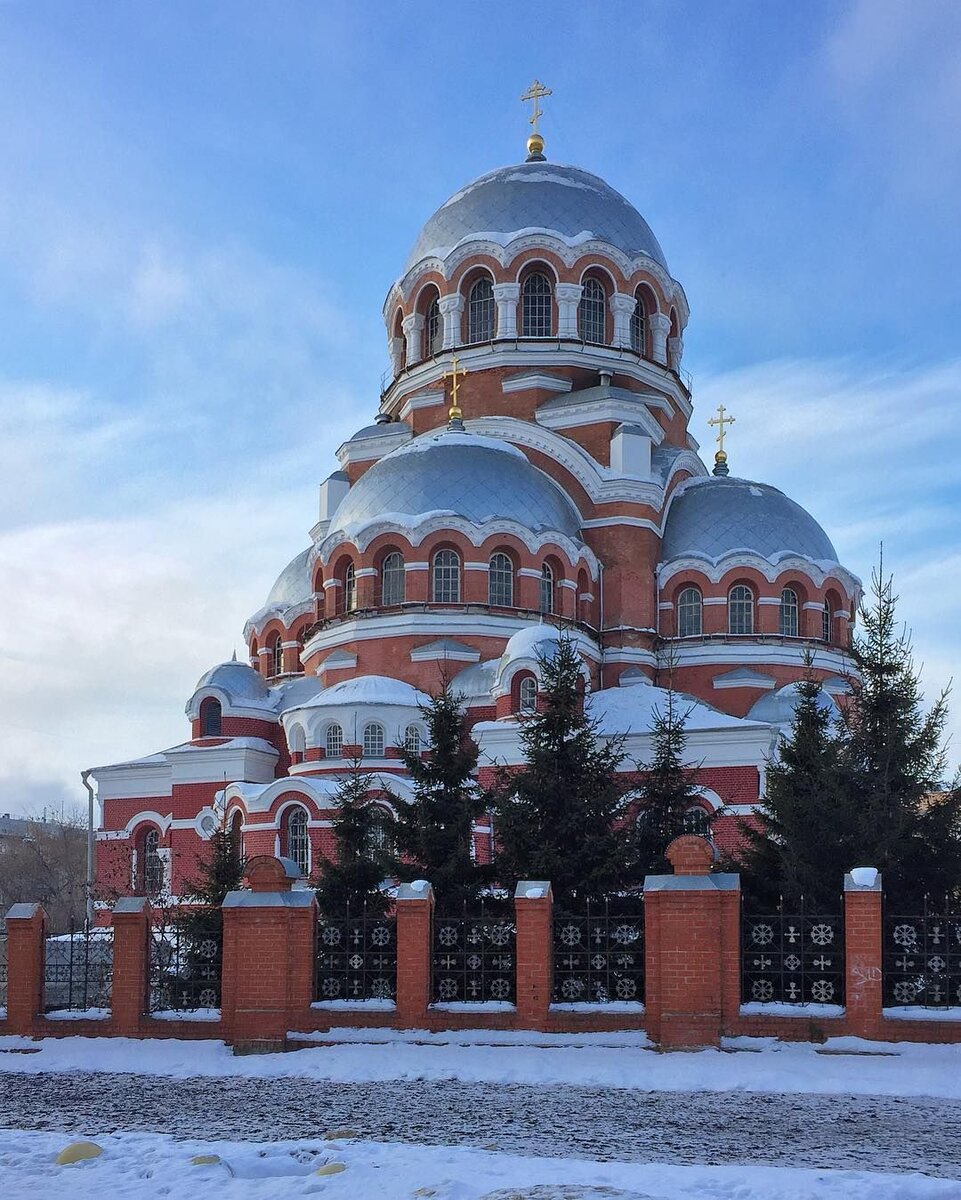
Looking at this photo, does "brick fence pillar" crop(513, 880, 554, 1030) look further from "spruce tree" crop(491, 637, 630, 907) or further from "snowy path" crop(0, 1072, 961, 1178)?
"spruce tree" crop(491, 637, 630, 907)

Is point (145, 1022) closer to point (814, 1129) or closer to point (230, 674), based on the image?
point (814, 1129)

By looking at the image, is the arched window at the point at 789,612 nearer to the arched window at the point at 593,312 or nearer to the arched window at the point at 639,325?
the arched window at the point at 639,325

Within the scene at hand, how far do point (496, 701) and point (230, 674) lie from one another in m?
6.06

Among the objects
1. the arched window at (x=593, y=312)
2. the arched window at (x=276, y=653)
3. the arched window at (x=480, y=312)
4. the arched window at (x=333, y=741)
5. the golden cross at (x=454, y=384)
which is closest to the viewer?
the arched window at (x=333, y=741)

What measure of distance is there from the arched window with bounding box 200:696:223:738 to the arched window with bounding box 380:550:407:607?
404 centimetres

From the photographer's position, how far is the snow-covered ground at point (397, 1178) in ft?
18.4

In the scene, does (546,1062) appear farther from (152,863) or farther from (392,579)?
(152,863)

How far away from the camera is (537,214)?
93.2 feet

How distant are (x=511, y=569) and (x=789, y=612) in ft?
18.9

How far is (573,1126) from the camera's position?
746 centimetres

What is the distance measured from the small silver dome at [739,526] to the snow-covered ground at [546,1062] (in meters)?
16.6

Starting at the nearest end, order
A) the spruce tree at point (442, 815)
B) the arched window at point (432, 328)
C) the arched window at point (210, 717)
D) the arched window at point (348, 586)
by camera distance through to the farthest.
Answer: the spruce tree at point (442, 815)
the arched window at point (348, 586)
the arched window at point (210, 717)
the arched window at point (432, 328)

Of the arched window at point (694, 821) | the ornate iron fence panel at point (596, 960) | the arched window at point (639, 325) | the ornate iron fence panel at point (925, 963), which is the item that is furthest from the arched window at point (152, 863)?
the ornate iron fence panel at point (925, 963)

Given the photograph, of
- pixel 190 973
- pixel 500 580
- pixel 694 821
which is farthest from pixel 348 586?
pixel 190 973
